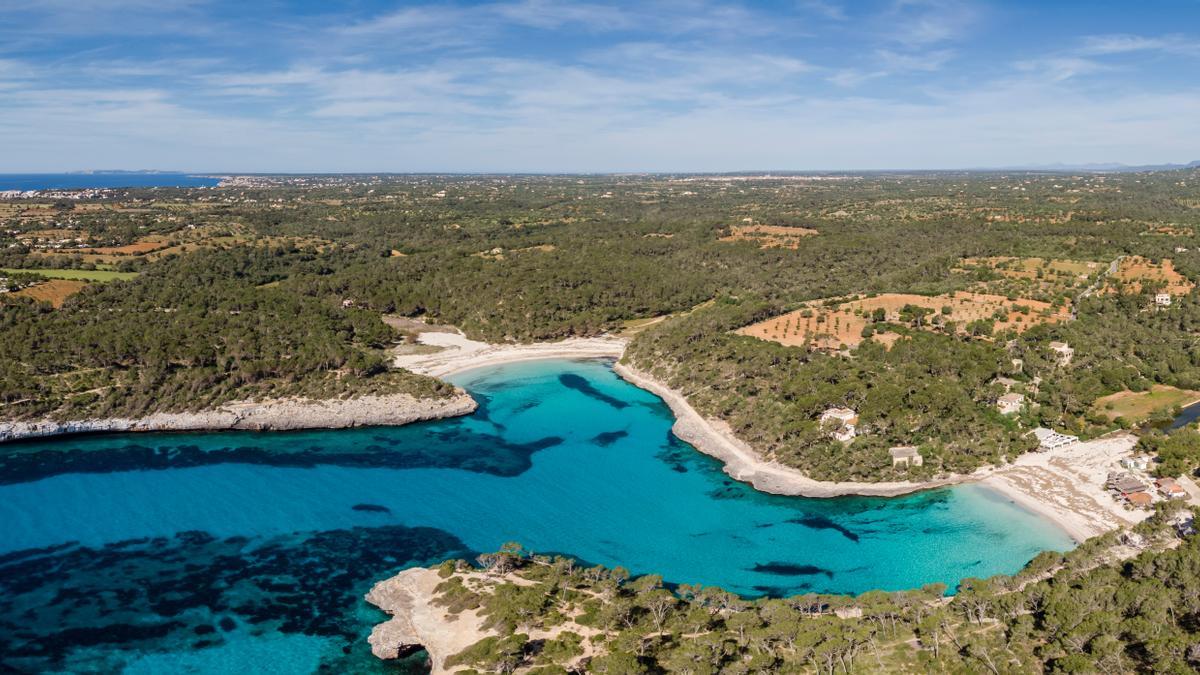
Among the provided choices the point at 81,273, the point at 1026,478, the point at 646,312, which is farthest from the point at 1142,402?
the point at 81,273

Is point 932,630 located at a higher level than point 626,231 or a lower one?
lower

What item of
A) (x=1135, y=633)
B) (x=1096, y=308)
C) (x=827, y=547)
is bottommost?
(x=827, y=547)

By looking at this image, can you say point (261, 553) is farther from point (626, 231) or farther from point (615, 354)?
point (626, 231)

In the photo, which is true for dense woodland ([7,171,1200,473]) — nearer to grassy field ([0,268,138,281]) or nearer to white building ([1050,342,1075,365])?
white building ([1050,342,1075,365])

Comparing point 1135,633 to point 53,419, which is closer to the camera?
point 1135,633

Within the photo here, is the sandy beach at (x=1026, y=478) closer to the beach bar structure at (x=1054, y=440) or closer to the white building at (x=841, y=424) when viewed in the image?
the beach bar structure at (x=1054, y=440)

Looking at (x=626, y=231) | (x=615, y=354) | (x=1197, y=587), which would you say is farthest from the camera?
(x=626, y=231)

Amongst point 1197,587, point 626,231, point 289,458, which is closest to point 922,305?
point 1197,587
